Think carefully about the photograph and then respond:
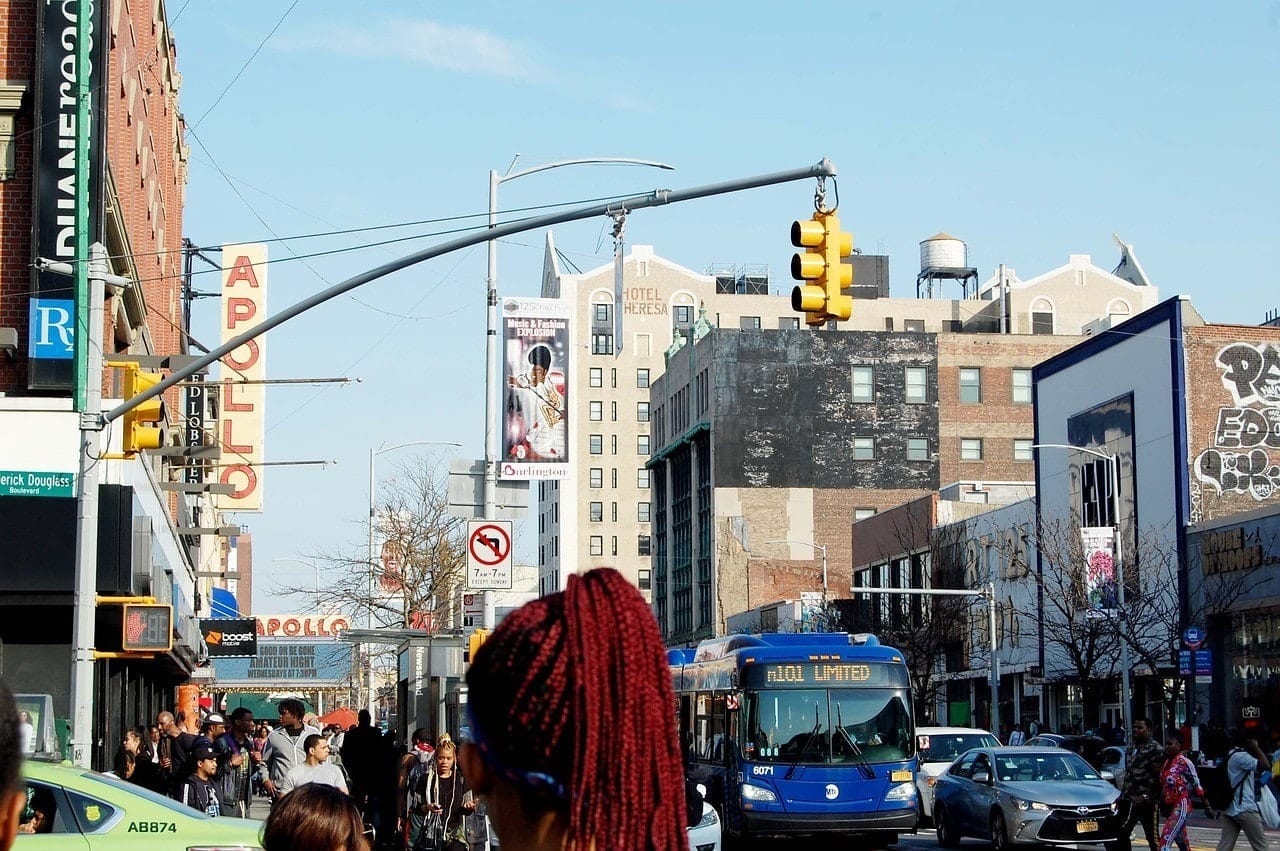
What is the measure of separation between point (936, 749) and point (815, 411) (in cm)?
6804

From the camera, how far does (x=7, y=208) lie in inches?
1125

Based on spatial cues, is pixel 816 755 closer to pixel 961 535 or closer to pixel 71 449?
pixel 71 449

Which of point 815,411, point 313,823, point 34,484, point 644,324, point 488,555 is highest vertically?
point 644,324

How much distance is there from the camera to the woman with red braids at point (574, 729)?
2.59m

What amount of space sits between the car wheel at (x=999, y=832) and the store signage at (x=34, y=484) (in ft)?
47.2

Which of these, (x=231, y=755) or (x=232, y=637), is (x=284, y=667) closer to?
(x=232, y=637)

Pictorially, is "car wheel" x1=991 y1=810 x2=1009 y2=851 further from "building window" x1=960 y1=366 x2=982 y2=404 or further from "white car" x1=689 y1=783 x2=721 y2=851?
"building window" x1=960 y1=366 x2=982 y2=404

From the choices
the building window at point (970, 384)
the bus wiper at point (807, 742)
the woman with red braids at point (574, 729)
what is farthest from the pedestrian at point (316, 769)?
the building window at point (970, 384)

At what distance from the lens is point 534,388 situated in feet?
84.7

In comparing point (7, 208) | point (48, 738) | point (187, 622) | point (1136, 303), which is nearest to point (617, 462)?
point (1136, 303)

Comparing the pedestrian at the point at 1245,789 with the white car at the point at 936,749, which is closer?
the pedestrian at the point at 1245,789

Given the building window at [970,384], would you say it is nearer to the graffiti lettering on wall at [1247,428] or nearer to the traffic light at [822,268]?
the graffiti lettering on wall at [1247,428]

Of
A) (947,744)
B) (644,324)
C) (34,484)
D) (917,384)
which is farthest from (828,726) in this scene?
(644,324)

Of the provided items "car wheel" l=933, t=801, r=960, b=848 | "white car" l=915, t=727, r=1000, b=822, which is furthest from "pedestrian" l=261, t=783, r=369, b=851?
"white car" l=915, t=727, r=1000, b=822
